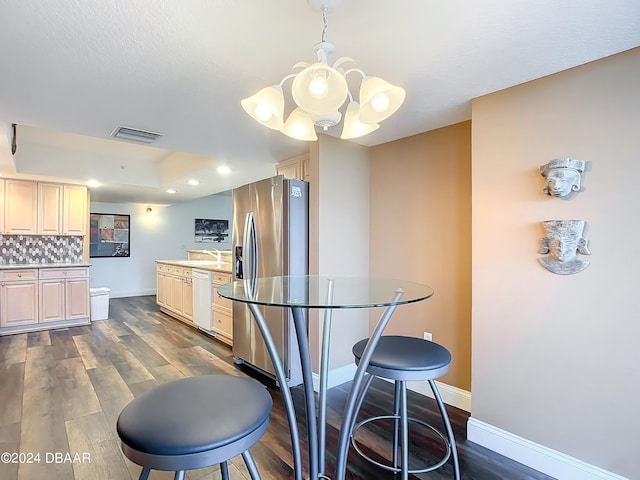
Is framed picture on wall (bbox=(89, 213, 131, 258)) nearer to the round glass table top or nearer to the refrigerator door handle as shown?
the refrigerator door handle

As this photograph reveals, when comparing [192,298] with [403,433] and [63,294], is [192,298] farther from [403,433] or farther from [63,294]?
[403,433]

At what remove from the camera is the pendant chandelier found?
4.02 ft

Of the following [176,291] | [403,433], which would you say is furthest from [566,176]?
[176,291]

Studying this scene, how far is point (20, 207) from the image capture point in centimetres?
479

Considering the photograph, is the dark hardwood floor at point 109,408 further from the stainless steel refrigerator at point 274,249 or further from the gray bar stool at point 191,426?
the gray bar stool at point 191,426

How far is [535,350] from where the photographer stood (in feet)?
6.23

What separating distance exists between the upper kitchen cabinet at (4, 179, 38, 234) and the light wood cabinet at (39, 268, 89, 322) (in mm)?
732

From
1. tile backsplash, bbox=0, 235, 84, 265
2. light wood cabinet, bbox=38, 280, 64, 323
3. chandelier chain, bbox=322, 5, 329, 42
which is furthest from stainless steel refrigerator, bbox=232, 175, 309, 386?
tile backsplash, bbox=0, 235, 84, 265

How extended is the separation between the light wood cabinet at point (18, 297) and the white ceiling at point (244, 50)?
3.07 m

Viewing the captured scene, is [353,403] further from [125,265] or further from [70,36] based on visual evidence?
[125,265]

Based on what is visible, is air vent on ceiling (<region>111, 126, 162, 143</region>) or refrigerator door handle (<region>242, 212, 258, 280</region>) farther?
refrigerator door handle (<region>242, 212, 258, 280</region>)

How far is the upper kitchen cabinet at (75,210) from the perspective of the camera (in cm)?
513

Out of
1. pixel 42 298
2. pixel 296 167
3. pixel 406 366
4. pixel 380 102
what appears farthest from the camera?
pixel 42 298

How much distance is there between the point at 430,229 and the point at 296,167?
1.50 m
